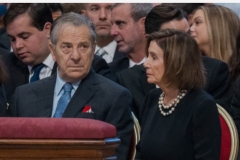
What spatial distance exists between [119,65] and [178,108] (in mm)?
1793

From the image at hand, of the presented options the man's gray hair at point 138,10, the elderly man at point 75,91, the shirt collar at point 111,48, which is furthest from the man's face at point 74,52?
the shirt collar at point 111,48

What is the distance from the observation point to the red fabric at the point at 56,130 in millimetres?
2293

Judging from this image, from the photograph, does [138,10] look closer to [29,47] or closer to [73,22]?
[29,47]

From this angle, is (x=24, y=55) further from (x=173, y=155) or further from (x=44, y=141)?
(x=44, y=141)

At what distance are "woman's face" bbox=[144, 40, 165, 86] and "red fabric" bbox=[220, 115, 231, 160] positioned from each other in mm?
394

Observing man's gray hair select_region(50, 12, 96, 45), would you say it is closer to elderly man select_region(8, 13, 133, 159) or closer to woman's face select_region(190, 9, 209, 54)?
elderly man select_region(8, 13, 133, 159)

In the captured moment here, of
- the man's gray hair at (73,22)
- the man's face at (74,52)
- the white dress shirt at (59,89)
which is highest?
the man's gray hair at (73,22)

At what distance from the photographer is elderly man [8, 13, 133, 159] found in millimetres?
3469

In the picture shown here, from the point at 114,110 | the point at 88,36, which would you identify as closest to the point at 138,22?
the point at 88,36

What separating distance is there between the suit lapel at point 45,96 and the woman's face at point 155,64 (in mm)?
588

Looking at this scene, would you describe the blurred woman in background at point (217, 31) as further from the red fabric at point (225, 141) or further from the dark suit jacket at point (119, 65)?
the red fabric at point (225, 141)

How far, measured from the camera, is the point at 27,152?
2.31 m

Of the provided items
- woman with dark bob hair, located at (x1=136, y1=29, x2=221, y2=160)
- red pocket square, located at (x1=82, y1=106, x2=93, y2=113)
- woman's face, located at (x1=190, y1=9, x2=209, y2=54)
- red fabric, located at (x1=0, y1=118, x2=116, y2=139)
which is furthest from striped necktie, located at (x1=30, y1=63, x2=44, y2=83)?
red fabric, located at (x1=0, y1=118, x2=116, y2=139)

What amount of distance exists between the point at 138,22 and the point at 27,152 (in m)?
3.10
